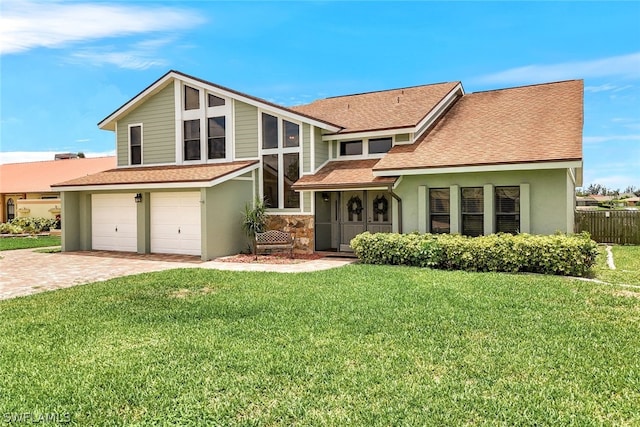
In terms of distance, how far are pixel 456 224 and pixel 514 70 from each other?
16821mm

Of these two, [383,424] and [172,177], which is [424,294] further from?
[172,177]

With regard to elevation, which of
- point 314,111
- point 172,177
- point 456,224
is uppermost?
point 314,111

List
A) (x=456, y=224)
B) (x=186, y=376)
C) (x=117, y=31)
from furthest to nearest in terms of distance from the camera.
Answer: (x=456, y=224)
(x=117, y=31)
(x=186, y=376)

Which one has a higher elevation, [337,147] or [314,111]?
[314,111]

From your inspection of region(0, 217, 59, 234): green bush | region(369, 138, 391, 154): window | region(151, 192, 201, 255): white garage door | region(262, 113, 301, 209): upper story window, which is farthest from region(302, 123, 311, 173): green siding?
region(0, 217, 59, 234): green bush

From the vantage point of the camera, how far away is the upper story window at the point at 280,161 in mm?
16625

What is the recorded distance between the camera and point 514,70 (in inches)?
1029

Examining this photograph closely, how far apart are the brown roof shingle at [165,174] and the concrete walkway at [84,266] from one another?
2780 millimetres

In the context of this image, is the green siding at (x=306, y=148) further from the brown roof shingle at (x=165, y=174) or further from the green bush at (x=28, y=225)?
the green bush at (x=28, y=225)

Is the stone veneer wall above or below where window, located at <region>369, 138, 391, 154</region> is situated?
below

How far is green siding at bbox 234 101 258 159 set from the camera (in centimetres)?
1712

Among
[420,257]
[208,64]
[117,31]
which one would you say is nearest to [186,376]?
[420,257]

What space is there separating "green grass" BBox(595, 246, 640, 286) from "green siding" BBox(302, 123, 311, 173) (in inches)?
385

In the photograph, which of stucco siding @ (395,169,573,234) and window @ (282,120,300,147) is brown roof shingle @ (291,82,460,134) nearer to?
window @ (282,120,300,147)
